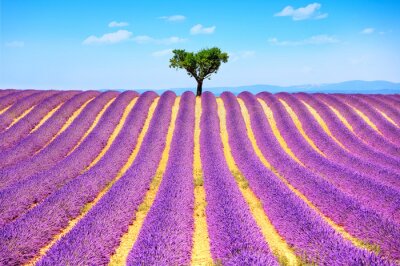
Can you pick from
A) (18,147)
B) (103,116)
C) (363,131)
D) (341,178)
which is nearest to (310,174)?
(341,178)

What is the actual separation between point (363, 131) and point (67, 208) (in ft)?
53.3

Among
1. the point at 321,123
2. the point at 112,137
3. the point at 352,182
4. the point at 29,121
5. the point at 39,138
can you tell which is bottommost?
the point at 352,182

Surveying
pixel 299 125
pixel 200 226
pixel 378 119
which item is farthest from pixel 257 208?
pixel 378 119

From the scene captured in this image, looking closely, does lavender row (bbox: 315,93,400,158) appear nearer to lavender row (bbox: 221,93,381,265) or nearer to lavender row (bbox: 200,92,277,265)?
lavender row (bbox: 221,93,381,265)

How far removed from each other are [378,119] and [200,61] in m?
15.2

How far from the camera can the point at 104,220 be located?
7.40 m

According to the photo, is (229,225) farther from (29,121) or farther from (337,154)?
(29,121)

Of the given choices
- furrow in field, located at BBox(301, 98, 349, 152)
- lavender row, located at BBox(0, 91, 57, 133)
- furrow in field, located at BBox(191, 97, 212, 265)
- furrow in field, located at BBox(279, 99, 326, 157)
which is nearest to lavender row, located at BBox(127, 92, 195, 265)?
furrow in field, located at BBox(191, 97, 212, 265)

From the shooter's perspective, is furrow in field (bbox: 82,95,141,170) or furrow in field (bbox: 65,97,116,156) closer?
furrow in field (bbox: 82,95,141,170)

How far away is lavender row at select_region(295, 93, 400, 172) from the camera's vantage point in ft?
42.3

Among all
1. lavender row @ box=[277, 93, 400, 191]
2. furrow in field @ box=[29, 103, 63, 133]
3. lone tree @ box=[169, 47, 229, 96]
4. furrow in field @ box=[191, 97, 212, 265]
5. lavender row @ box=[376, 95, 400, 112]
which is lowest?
furrow in field @ box=[191, 97, 212, 265]

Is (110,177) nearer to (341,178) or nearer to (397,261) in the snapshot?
(341,178)

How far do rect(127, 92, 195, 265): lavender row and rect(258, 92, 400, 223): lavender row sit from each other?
485cm

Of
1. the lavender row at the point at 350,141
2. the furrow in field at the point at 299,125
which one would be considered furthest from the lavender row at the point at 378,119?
the furrow in field at the point at 299,125
